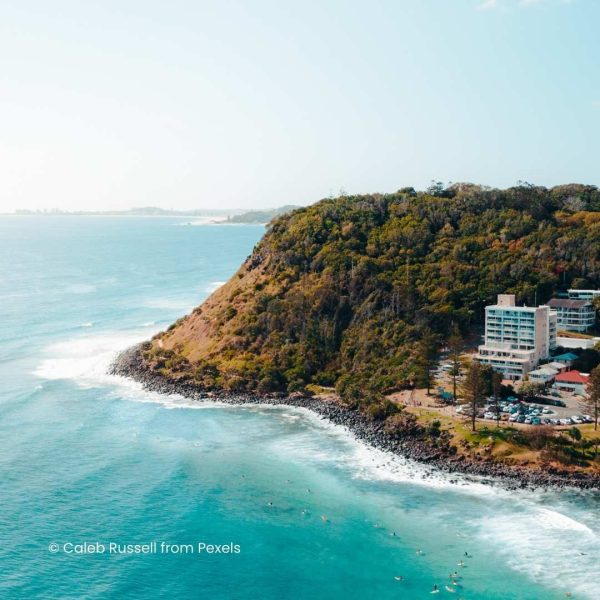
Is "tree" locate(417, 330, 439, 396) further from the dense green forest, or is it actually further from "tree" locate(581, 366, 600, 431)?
"tree" locate(581, 366, 600, 431)

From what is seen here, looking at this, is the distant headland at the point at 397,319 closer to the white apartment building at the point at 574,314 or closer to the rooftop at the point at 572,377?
the white apartment building at the point at 574,314

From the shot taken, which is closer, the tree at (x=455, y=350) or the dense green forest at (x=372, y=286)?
the tree at (x=455, y=350)

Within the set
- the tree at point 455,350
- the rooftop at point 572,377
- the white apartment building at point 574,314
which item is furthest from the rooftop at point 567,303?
the rooftop at point 572,377

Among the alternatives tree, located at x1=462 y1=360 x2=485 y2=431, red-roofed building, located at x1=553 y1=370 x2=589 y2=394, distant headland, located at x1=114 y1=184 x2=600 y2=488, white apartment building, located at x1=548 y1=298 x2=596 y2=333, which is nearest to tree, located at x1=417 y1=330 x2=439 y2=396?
distant headland, located at x1=114 y1=184 x2=600 y2=488

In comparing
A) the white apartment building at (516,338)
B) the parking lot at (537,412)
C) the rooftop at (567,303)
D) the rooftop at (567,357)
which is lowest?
the parking lot at (537,412)

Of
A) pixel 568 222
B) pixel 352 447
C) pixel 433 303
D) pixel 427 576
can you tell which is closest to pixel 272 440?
pixel 352 447

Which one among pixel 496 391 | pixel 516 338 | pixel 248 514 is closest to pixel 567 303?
pixel 516 338
